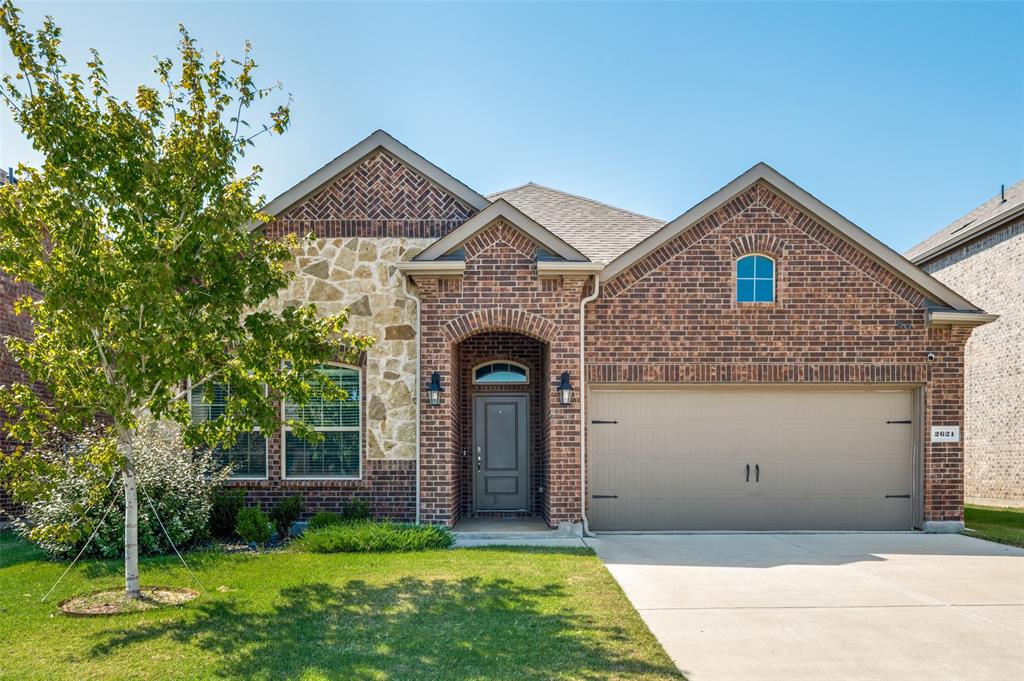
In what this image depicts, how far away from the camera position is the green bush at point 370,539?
32.1ft

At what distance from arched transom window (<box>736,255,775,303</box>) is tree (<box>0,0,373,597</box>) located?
702cm

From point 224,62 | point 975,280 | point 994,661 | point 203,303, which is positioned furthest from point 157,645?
point 975,280

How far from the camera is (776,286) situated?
11859 mm

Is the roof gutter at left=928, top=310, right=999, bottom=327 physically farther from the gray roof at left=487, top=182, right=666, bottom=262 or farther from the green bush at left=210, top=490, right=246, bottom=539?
the green bush at left=210, top=490, right=246, bottom=539

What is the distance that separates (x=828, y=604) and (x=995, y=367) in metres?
15.1

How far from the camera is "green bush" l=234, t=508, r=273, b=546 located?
33.6ft

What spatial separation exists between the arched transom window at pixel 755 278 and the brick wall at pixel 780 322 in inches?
4.4

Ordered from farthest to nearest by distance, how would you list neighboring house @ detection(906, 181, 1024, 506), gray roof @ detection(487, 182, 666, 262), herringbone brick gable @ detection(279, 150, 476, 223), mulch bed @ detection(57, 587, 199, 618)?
neighboring house @ detection(906, 181, 1024, 506) → gray roof @ detection(487, 182, 666, 262) → herringbone brick gable @ detection(279, 150, 476, 223) → mulch bed @ detection(57, 587, 199, 618)

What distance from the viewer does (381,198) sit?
11.8 m

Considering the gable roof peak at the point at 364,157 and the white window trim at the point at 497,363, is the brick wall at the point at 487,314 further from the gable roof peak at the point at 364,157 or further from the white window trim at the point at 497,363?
the white window trim at the point at 497,363

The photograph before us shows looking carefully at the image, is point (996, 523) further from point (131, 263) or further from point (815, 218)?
point (131, 263)

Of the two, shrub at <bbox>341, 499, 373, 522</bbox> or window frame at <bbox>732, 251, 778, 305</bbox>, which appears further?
window frame at <bbox>732, 251, 778, 305</bbox>

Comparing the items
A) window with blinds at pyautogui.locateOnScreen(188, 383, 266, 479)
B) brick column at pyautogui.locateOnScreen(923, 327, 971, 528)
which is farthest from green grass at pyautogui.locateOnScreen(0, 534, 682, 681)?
brick column at pyautogui.locateOnScreen(923, 327, 971, 528)

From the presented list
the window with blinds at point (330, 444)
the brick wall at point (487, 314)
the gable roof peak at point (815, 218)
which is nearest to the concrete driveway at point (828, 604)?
the brick wall at point (487, 314)
